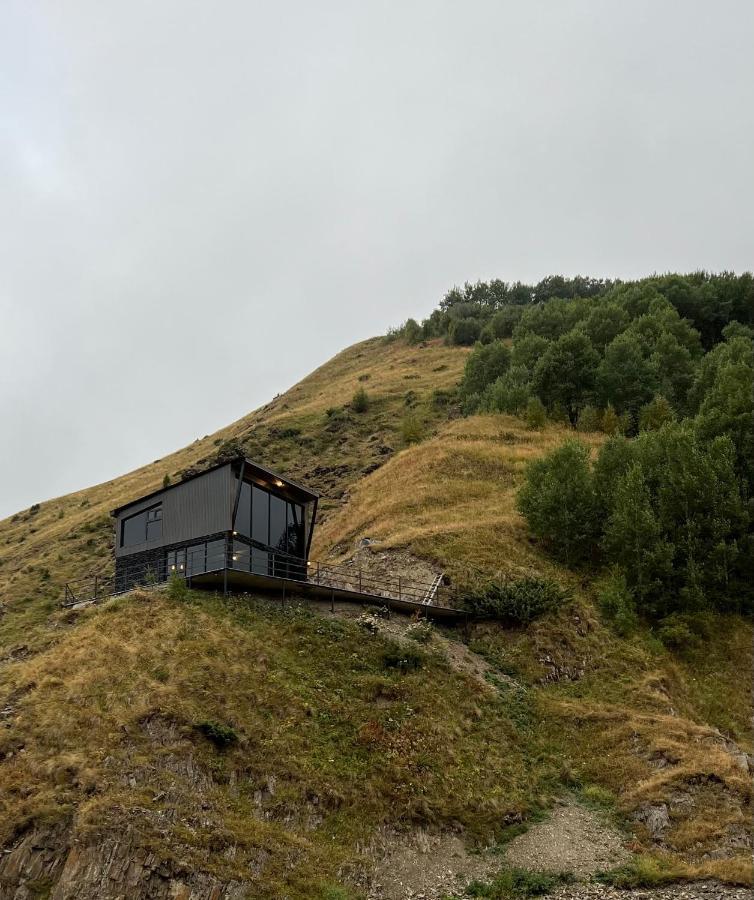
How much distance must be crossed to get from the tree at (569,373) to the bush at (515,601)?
36100 millimetres

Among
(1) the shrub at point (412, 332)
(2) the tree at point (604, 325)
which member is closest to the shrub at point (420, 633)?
(2) the tree at point (604, 325)

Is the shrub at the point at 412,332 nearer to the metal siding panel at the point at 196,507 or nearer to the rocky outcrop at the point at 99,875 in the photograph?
the metal siding panel at the point at 196,507

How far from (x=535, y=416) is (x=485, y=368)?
17876 millimetres

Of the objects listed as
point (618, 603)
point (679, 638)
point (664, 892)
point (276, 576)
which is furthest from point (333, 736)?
point (679, 638)

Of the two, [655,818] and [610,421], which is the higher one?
[610,421]

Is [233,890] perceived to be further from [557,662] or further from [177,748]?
[557,662]

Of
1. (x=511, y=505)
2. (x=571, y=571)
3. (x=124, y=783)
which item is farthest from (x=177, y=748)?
(x=511, y=505)

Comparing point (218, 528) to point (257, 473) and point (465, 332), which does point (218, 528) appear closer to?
point (257, 473)

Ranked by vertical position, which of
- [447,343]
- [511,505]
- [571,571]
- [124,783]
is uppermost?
[447,343]

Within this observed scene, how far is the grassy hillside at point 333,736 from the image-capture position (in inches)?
869

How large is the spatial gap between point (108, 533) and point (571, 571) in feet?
152

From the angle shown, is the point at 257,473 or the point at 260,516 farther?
the point at 260,516

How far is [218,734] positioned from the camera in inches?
1003

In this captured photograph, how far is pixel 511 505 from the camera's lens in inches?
1980
